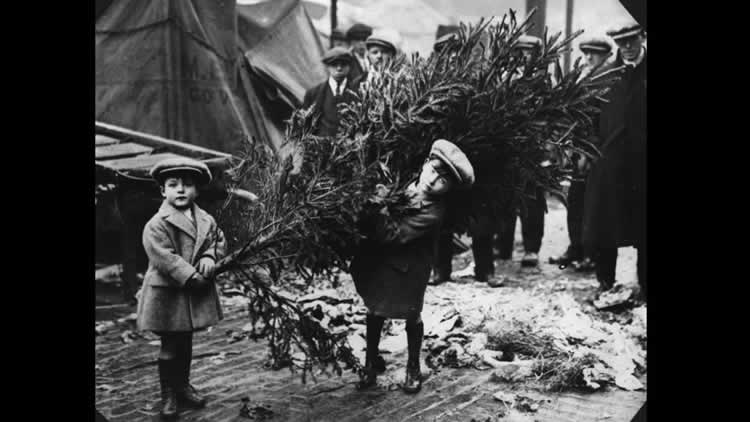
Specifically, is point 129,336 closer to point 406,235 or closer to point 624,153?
point 406,235

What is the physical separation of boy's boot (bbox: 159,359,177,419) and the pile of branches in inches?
17.7

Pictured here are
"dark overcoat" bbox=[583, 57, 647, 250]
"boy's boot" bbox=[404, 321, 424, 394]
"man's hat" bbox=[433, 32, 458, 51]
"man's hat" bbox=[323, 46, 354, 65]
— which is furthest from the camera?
Answer: "man's hat" bbox=[323, 46, 354, 65]

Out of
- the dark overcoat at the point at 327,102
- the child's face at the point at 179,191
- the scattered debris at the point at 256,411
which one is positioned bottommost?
the scattered debris at the point at 256,411

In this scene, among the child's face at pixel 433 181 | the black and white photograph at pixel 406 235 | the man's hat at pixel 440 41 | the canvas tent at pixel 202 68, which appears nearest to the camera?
the black and white photograph at pixel 406 235

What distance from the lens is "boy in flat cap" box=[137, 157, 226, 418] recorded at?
3195 millimetres

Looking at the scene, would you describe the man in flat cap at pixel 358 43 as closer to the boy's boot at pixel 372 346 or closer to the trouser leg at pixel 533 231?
the trouser leg at pixel 533 231

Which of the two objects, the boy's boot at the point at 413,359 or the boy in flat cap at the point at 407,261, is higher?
the boy in flat cap at the point at 407,261

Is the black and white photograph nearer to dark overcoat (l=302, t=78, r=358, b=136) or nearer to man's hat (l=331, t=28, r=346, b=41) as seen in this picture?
dark overcoat (l=302, t=78, r=358, b=136)

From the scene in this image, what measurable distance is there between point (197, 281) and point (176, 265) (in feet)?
0.36

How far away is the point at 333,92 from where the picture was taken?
15.5ft

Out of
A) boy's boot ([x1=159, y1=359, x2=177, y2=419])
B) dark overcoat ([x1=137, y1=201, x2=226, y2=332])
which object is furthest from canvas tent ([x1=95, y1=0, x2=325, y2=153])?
boy's boot ([x1=159, y1=359, x2=177, y2=419])

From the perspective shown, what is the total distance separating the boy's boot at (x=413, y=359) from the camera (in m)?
3.57

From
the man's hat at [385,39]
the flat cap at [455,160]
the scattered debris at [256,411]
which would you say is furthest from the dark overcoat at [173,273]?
the man's hat at [385,39]

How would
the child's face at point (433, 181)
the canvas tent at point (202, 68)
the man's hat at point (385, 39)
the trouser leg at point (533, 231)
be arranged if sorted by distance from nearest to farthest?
the child's face at point (433, 181) → the man's hat at point (385, 39) → the canvas tent at point (202, 68) → the trouser leg at point (533, 231)
